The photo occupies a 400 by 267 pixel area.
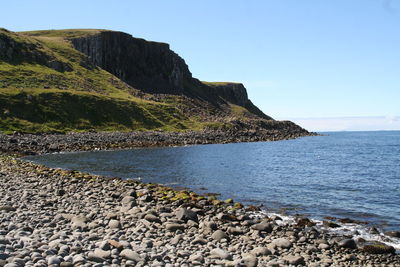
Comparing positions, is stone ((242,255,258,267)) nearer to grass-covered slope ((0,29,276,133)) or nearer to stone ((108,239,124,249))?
stone ((108,239,124,249))

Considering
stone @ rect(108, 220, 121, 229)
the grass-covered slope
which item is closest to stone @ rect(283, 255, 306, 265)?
stone @ rect(108, 220, 121, 229)

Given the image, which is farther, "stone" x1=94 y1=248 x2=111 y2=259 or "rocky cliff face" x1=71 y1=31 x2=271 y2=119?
"rocky cliff face" x1=71 y1=31 x2=271 y2=119

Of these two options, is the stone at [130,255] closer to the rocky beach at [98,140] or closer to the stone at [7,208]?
the stone at [7,208]

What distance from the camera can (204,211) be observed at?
20.4 m

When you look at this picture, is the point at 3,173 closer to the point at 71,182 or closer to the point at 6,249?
the point at 71,182

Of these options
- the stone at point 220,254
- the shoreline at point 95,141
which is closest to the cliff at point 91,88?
the shoreline at point 95,141

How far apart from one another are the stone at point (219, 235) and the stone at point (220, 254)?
2.14 m

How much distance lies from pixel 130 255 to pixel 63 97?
88688 mm

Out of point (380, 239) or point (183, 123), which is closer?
point (380, 239)

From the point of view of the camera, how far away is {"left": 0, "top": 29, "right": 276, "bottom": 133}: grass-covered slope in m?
80.3

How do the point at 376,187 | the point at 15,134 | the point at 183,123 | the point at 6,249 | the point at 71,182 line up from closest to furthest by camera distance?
the point at 6,249
the point at 71,182
the point at 376,187
the point at 15,134
the point at 183,123

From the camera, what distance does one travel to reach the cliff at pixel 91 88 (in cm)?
8350

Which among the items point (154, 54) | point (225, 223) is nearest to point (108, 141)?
point (225, 223)

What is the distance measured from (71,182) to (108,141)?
4767 centimetres
